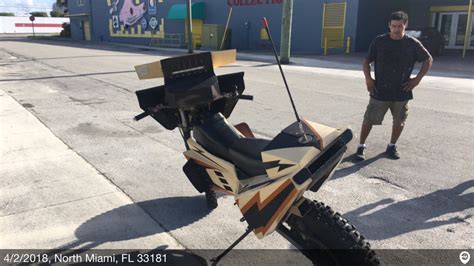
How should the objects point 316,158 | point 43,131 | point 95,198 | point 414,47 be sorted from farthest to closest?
1. point 43,131
2. point 414,47
3. point 95,198
4. point 316,158

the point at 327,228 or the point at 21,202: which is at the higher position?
the point at 327,228

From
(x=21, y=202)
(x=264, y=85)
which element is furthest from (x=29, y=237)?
(x=264, y=85)

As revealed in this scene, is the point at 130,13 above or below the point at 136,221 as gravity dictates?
above

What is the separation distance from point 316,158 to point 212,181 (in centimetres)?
123

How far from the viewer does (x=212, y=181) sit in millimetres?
3543

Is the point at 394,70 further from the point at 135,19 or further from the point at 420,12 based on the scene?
the point at 135,19

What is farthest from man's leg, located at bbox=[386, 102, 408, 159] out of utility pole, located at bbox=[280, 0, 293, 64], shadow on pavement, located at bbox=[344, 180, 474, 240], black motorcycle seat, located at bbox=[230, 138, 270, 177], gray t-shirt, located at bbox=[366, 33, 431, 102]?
utility pole, located at bbox=[280, 0, 293, 64]

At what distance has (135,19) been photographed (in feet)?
137

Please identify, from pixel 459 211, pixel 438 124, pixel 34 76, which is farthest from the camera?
pixel 34 76

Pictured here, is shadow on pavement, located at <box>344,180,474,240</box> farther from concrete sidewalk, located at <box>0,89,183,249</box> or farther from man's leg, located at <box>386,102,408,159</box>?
concrete sidewalk, located at <box>0,89,183,249</box>

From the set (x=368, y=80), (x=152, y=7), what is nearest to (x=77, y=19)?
(x=152, y=7)

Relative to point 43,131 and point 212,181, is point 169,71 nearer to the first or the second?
point 212,181

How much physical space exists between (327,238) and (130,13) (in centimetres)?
4327

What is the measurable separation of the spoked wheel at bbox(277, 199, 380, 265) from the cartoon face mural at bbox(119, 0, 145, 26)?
41.0 meters
